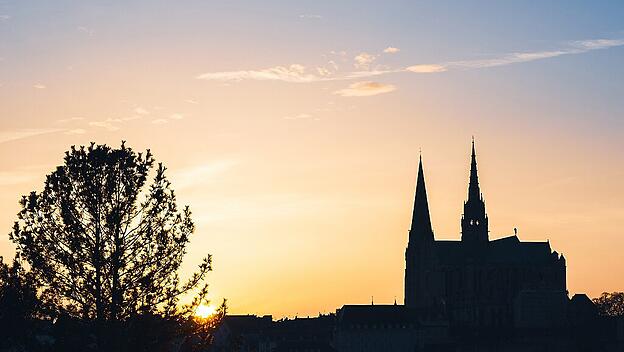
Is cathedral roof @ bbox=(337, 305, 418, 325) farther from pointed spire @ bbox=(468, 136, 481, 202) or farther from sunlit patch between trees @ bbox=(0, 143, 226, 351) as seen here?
sunlit patch between trees @ bbox=(0, 143, 226, 351)

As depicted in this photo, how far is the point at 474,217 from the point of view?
18900cm

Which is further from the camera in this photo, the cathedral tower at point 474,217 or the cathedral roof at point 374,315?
the cathedral tower at point 474,217

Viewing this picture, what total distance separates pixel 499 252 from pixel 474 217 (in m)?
7.44

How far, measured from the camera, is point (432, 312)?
175 meters

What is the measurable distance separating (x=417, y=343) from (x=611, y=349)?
27150mm

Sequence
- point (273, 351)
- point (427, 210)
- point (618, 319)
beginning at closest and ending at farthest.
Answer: point (273, 351)
point (618, 319)
point (427, 210)

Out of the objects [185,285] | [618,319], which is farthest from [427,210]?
[185,285]

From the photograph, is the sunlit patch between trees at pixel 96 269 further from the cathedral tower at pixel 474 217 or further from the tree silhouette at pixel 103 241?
the cathedral tower at pixel 474 217

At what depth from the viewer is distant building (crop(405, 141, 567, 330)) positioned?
182375mm

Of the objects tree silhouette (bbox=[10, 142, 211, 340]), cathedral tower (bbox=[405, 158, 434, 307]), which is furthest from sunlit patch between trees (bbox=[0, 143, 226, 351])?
cathedral tower (bbox=[405, 158, 434, 307])

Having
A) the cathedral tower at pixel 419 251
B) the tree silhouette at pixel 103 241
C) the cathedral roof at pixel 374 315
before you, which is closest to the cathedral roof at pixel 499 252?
the cathedral tower at pixel 419 251

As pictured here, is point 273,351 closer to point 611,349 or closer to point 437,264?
Answer: point 437,264

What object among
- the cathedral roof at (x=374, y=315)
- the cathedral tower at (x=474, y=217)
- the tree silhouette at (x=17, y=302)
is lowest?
the tree silhouette at (x=17, y=302)

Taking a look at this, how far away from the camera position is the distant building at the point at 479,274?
18238cm
